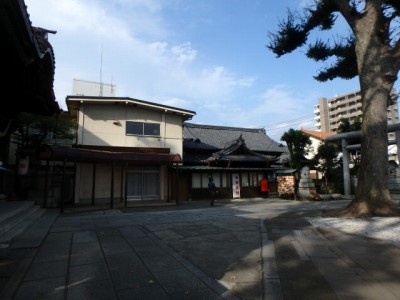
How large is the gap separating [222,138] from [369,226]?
824 inches

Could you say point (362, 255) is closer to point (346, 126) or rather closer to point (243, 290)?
point (243, 290)

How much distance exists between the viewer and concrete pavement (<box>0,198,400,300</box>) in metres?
4.13

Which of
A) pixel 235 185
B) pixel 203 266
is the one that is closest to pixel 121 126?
pixel 235 185

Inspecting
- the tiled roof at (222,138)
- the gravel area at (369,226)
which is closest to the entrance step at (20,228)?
the gravel area at (369,226)

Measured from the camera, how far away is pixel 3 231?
7.45 metres

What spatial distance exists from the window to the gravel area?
1392 cm

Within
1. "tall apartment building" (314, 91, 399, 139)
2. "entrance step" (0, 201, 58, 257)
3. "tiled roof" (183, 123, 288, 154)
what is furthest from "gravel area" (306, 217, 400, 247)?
"tall apartment building" (314, 91, 399, 139)

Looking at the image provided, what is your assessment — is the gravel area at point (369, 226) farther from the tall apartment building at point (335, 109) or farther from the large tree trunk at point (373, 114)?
the tall apartment building at point (335, 109)

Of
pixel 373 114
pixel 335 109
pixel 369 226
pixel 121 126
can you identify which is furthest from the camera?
pixel 335 109

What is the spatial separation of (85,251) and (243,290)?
3.84 meters

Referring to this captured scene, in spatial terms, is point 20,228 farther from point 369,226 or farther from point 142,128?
point 142,128

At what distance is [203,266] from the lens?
17.5ft

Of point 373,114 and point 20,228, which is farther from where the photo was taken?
point 373,114

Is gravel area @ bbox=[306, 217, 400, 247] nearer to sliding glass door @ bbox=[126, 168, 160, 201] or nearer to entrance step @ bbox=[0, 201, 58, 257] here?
entrance step @ bbox=[0, 201, 58, 257]
